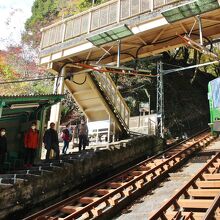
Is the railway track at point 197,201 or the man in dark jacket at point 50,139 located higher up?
the man in dark jacket at point 50,139

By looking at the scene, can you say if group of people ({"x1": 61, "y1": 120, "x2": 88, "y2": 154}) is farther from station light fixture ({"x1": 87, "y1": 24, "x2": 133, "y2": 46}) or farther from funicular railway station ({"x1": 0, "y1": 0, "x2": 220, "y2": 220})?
station light fixture ({"x1": 87, "y1": 24, "x2": 133, "y2": 46})

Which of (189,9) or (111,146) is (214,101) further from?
(111,146)

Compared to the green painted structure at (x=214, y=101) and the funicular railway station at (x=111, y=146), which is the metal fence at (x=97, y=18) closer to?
the funicular railway station at (x=111, y=146)

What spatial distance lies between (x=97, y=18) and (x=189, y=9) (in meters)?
4.64

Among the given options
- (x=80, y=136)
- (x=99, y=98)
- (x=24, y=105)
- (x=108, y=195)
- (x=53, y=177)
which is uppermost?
(x=99, y=98)

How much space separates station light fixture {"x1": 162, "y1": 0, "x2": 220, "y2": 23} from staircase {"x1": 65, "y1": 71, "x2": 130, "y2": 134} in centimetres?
614

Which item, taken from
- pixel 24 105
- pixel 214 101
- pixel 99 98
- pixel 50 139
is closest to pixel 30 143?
pixel 50 139

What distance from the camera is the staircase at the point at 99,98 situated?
17.6m

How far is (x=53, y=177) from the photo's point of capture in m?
10.7

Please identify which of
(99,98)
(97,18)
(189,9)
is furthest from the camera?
(99,98)

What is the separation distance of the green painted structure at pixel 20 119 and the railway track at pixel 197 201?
6317mm

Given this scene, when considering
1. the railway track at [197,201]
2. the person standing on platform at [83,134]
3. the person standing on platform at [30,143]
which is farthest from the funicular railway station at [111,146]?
the person standing on platform at [83,134]

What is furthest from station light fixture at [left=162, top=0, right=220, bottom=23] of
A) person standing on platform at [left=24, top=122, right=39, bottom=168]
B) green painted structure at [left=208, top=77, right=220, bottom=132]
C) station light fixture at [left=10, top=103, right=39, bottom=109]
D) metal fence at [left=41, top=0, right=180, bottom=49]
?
person standing on platform at [left=24, top=122, right=39, bottom=168]

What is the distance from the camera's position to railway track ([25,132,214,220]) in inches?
337
